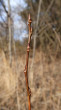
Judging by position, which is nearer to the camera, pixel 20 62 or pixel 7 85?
pixel 20 62

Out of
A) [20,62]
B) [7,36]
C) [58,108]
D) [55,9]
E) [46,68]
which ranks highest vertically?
[55,9]

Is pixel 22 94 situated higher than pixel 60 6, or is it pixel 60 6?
pixel 60 6

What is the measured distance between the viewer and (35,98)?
4.66 feet

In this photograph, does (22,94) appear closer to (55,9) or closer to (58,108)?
(58,108)

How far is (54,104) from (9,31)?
0.89 metres

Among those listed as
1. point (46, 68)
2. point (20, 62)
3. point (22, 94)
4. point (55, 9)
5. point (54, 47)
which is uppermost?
point (55, 9)

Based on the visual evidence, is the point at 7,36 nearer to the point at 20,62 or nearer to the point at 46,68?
the point at 20,62

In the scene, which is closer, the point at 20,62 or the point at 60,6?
the point at 20,62

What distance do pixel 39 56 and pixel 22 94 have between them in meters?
0.63

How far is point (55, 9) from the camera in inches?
136

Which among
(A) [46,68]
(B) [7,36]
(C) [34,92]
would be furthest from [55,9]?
(C) [34,92]

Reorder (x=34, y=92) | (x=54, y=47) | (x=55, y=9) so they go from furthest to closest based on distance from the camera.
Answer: (x=55, y=9) → (x=54, y=47) → (x=34, y=92)

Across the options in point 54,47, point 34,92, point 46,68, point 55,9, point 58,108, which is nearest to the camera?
point 58,108

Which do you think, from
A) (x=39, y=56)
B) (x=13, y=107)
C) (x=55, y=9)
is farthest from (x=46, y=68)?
(x=55, y=9)
